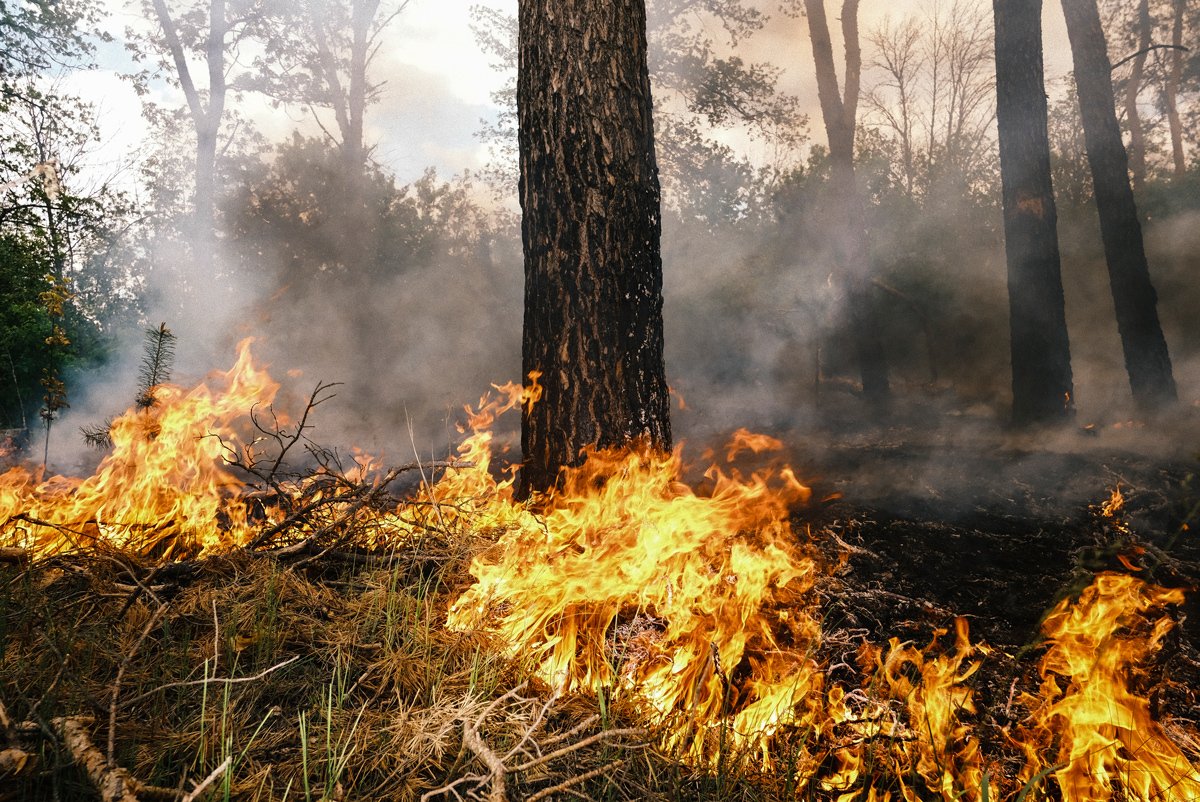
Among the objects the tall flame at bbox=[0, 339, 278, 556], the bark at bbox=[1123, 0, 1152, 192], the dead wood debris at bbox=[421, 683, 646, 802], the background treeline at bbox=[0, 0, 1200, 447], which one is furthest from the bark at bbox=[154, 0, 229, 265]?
the bark at bbox=[1123, 0, 1152, 192]

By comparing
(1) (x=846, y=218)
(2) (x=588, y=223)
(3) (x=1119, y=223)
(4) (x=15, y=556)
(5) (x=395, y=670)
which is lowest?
(5) (x=395, y=670)

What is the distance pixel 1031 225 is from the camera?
255 inches

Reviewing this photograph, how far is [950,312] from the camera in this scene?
13.4 meters

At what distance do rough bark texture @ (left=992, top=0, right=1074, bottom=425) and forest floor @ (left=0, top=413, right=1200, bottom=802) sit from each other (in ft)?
13.9

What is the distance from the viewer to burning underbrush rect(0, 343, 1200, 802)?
1.50 m

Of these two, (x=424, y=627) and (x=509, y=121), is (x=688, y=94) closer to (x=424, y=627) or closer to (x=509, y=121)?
(x=509, y=121)

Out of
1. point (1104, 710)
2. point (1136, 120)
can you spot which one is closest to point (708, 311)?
point (1104, 710)

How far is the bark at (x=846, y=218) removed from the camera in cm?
1040

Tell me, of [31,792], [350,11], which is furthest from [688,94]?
[31,792]

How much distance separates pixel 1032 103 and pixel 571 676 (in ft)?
26.3

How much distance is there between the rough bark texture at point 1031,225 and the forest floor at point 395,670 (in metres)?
4.23

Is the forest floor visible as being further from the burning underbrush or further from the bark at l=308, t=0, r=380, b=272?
the bark at l=308, t=0, r=380, b=272

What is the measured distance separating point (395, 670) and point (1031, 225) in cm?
784

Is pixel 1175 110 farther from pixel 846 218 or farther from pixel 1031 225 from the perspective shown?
pixel 1031 225
